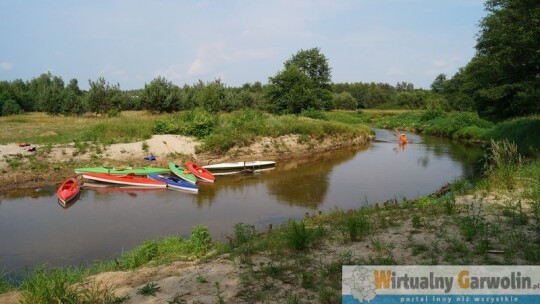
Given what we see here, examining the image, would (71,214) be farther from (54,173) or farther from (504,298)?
(504,298)

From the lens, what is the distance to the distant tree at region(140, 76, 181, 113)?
41.9 metres

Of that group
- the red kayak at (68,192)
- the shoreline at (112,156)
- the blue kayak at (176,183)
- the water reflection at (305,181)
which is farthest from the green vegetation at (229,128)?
the red kayak at (68,192)

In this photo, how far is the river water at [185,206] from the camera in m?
11.3

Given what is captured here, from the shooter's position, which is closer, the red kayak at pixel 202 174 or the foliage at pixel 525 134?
the foliage at pixel 525 134

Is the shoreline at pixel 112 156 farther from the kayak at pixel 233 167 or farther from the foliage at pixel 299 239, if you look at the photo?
the foliage at pixel 299 239

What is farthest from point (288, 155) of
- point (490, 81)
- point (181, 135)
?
point (490, 81)

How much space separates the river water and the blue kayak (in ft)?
1.60

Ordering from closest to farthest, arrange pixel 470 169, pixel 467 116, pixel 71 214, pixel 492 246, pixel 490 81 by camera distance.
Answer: pixel 492 246 < pixel 71 214 < pixel 470 169 < pixel 490 81 < pixel 467 116

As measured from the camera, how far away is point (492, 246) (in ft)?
20.4

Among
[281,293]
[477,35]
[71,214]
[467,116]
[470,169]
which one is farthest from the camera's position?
[467,116]

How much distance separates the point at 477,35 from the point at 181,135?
24761 mm

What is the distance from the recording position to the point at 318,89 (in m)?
51.3

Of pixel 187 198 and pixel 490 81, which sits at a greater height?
pixel 490 81

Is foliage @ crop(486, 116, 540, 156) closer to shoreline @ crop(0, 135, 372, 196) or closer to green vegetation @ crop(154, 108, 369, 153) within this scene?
shoreline @ crop(0, 135, 372, 196)
